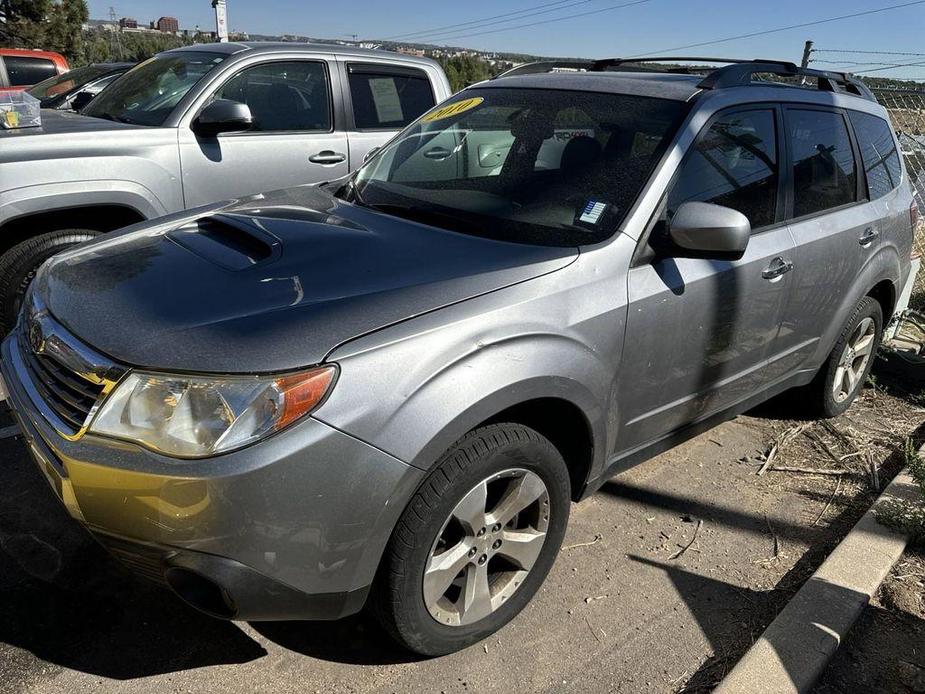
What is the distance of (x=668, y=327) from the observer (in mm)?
2678

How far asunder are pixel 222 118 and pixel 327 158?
876mm

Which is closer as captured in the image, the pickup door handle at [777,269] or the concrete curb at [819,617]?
the concrete curb at [819,617]

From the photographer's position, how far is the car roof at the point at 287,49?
17.1ft

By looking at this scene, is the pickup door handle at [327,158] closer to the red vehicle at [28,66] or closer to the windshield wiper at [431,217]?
the windshield wiper at [431,217]

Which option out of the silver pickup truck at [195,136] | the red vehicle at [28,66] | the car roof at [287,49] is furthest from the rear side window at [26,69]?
the car roof at [287,49]

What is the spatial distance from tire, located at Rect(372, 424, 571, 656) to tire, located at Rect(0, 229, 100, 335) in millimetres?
3037

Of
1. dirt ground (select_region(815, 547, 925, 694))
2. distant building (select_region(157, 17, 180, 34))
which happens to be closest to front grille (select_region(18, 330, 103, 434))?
dirt ground (select_region(815, 547, 925, 694))

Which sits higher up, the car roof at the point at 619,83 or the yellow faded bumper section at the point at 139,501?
the car roof at the point at 619,83

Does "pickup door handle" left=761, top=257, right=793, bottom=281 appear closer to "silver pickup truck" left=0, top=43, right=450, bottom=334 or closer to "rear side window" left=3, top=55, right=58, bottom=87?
"silver pickup truck" left=0, top=43, right=450, bottom=334

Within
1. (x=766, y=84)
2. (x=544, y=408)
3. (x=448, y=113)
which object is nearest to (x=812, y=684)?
(x=544, y=408)

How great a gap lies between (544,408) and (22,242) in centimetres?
336

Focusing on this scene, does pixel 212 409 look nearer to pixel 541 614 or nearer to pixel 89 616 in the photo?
pixel 89 616

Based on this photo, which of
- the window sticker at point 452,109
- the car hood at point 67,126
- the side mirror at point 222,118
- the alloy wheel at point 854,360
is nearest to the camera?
the window sticker at point 452,109

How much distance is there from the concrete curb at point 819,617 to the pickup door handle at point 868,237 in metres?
1.29
